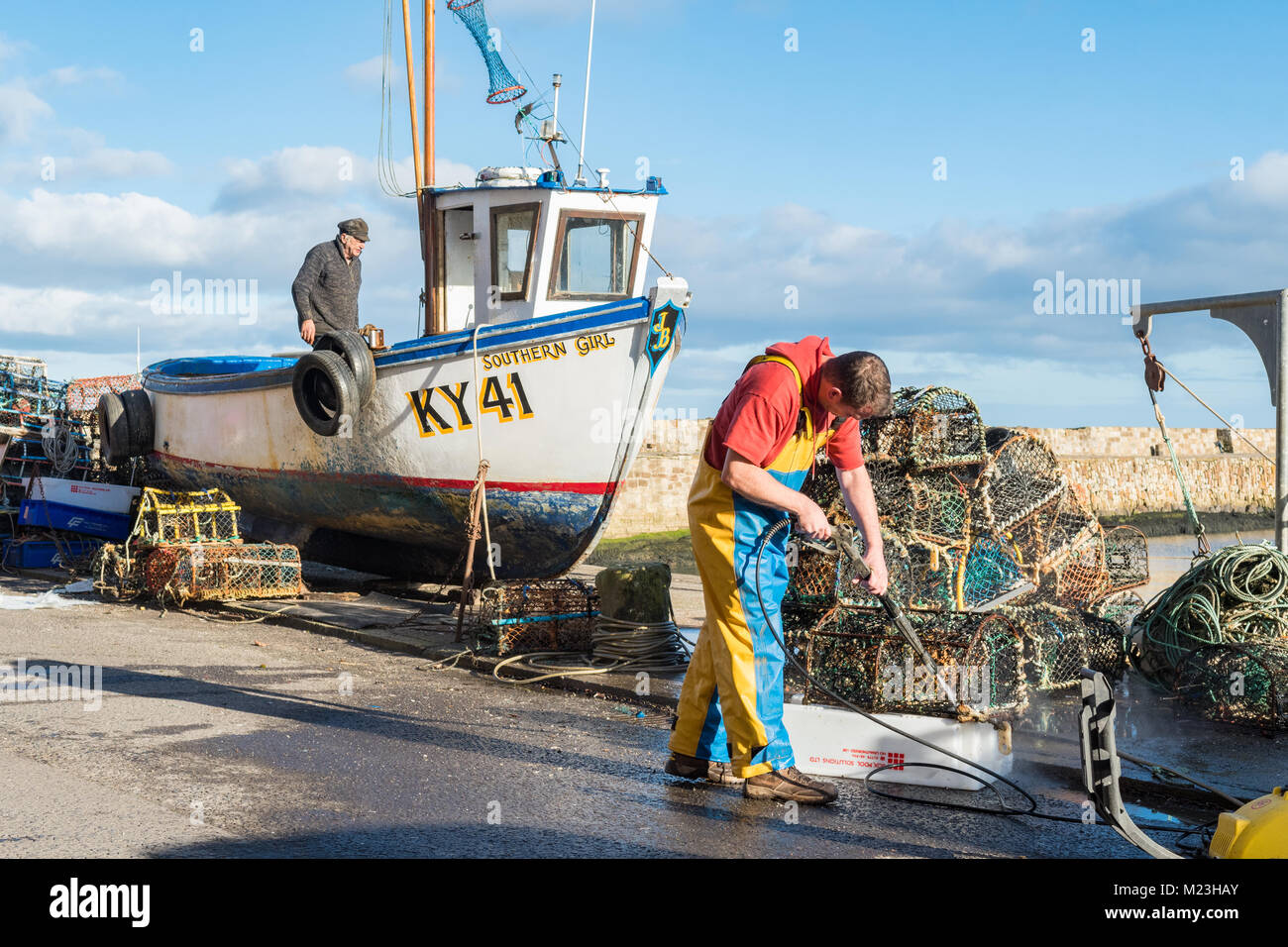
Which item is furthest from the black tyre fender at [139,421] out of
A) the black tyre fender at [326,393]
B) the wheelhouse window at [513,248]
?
the wheelhouse window at [513,248]

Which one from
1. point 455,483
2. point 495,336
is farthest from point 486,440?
point 495,336

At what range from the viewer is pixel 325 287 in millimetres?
11766

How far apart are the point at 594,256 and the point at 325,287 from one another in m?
2.78

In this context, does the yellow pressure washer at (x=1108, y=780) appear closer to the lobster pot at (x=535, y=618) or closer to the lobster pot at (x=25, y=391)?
the lobster pot at (x=535, y=618)

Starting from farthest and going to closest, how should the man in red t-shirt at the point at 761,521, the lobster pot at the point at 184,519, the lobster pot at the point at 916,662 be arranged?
1. the lobster pot at the point at 184,519
2. the lobster pot at the point at 916,662
3. the man in red t-shirt at the point at 761,521

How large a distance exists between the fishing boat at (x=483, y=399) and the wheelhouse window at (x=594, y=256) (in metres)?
0.01

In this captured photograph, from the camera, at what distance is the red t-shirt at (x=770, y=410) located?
4.52 metres

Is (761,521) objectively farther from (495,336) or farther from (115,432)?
(115,432)

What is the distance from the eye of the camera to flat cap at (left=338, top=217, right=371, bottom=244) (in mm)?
11711

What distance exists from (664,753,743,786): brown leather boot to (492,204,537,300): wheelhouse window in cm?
719

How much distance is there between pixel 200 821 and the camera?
426 centimetres

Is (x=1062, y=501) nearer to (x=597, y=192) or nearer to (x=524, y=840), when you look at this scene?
(x=524, y=840)

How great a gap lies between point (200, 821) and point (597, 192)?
8292 millimetres
